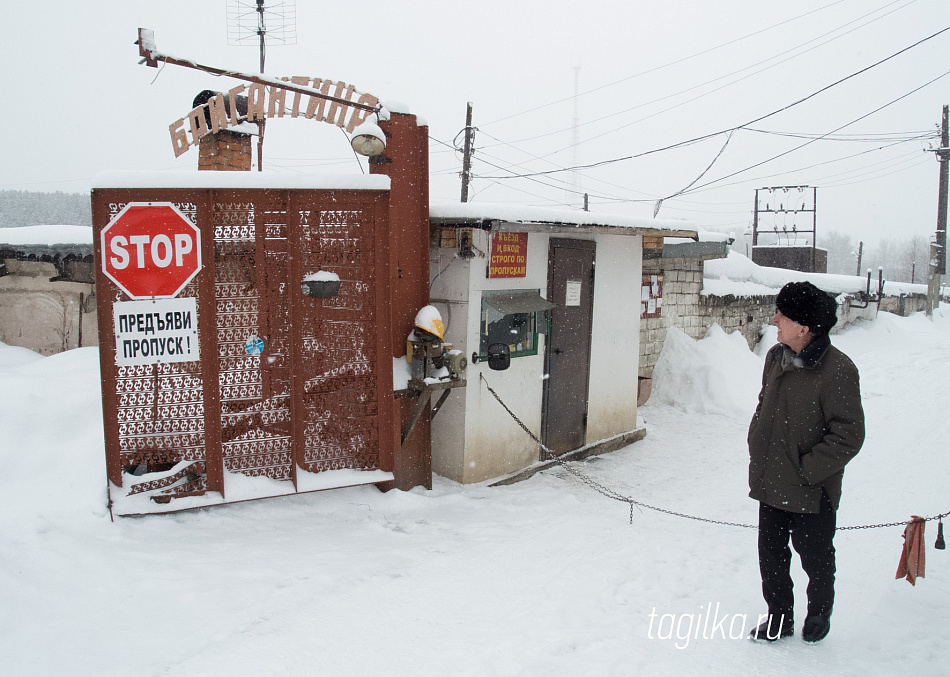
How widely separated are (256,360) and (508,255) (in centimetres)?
270

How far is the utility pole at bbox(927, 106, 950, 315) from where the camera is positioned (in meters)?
23.8

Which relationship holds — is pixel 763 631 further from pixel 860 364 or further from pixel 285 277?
pixel 860 364

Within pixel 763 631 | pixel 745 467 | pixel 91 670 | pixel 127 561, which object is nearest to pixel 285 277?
pixel 127 561

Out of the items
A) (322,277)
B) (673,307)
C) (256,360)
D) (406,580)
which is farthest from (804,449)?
(673,307)

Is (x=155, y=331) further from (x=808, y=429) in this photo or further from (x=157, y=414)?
(x=808, y=429)

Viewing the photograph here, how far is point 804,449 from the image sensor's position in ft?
10.6

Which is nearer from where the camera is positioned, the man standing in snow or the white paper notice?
the man standing in snow

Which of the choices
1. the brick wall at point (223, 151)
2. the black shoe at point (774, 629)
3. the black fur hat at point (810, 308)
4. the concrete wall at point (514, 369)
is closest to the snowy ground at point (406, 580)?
the black shoe at point (774, 629)

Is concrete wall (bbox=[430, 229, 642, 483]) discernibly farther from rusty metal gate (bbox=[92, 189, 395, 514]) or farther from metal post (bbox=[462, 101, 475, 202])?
metal post (bbox=[462, 101, 475, 202])

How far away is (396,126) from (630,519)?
391 centimetres

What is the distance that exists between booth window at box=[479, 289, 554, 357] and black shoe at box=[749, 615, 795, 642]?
3303mm

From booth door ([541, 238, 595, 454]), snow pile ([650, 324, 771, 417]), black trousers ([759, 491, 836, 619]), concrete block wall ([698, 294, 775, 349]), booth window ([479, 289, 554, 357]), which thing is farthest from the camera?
concrete block wall ([698, 294, 775, 349])

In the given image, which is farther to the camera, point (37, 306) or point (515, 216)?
point (37, 306)

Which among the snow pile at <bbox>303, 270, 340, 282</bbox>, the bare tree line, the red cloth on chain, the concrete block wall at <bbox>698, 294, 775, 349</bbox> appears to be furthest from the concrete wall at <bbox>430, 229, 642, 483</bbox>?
the bare tree line
